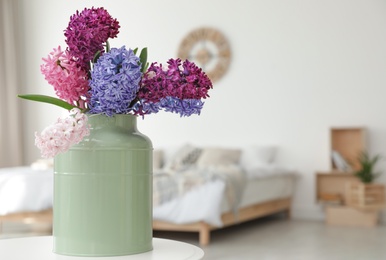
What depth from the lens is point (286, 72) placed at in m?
6.23

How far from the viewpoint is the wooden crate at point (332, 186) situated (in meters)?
5.89

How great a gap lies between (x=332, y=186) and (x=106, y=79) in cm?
514

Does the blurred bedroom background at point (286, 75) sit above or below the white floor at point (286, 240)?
above

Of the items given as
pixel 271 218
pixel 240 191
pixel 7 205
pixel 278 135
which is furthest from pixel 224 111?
pixel 7 205

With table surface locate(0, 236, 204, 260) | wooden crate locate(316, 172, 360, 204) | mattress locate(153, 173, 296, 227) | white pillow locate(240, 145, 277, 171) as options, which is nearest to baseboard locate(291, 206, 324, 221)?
wooden crate locate(316, 172, 360, 204)

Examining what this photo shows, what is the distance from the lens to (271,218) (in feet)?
20.6

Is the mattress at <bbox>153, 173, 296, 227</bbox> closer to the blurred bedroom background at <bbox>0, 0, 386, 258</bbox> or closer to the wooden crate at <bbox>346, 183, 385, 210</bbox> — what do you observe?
the wooden crate at <bbox>346, 183, 385, 210</bbox>

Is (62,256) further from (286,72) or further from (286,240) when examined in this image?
(286,72)

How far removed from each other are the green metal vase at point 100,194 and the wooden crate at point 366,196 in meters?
4.57

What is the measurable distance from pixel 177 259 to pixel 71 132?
1.06 ft

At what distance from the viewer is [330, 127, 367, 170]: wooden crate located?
594cm

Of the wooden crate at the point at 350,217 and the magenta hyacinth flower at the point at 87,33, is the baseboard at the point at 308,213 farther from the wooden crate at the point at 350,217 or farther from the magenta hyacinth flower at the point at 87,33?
the magenta hyacinth flower at the point at 87,33

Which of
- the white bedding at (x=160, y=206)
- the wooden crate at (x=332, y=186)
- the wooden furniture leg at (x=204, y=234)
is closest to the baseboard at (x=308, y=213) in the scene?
the wooden crate at (x=332, y=186)

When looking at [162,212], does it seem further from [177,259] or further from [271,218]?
[177,259]
